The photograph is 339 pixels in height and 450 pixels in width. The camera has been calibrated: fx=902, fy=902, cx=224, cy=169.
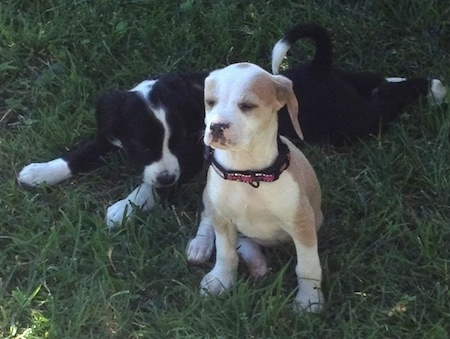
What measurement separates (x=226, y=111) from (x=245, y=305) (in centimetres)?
72

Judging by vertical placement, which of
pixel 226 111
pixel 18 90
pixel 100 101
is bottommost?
pixel 18 90

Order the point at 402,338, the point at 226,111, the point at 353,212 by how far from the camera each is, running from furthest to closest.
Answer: the point at 353,212 < the point at 402,338 < the point at 226,111

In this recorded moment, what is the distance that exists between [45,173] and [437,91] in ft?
5.92

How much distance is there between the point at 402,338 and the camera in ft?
9.90

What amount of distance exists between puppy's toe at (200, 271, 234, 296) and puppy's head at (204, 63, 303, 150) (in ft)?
1.97

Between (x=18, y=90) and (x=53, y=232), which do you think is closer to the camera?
(x=53, y=232)

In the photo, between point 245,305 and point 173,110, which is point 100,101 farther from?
point 245,305

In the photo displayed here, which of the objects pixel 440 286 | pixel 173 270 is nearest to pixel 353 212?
pixel 440 286

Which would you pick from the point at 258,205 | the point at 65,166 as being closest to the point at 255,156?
the point at 258,205

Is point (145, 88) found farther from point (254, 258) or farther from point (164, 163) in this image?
point (254, 258)

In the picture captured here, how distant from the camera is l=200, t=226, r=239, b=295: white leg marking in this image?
319 cm

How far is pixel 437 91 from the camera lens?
163 inches

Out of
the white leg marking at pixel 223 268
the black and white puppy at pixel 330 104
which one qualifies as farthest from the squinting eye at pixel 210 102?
the black and white puppy at pixel 330 104

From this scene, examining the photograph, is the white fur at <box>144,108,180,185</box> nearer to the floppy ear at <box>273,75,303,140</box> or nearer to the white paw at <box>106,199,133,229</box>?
the white paw at <box>106,199,133,229</box>
